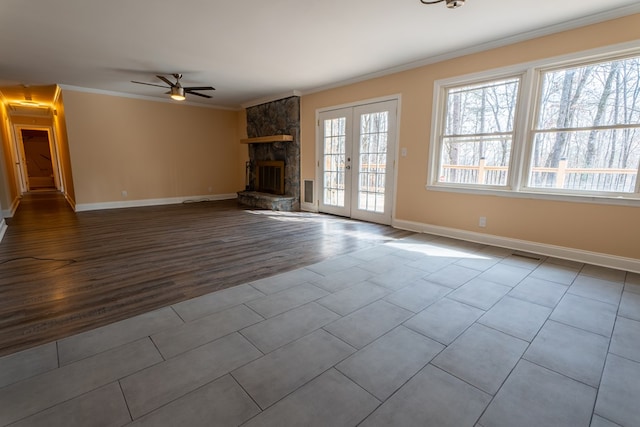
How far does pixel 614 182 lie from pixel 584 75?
120 cm

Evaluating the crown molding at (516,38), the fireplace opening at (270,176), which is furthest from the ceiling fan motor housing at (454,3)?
the fireplace opening at (270,176)

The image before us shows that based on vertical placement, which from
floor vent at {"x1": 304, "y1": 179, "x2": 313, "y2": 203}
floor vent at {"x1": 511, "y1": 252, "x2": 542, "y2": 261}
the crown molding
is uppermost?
the crown molding

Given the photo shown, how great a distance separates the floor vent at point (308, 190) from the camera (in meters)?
6.59

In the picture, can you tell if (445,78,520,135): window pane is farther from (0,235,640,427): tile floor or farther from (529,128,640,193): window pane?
(0,235,640,427): tile floor

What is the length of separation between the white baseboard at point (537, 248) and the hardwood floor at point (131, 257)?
49 cm

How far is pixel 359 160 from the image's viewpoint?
549 centimetres

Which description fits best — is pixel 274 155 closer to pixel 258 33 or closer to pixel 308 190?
pixel 308 190

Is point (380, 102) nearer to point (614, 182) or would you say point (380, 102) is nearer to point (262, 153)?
point (614, 182)

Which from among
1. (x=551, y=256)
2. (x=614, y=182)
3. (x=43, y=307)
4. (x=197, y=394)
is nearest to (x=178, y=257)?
(x=43, y=307)

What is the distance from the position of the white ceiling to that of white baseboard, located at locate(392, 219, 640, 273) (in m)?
2.42

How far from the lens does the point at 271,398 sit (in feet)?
4.60

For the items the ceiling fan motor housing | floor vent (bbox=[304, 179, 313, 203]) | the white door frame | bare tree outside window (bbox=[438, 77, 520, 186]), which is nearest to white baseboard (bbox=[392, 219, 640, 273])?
the white door frame

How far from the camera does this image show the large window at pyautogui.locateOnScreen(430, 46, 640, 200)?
303 cm

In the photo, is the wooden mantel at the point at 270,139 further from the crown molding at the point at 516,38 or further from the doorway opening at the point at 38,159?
the doorway opening at the point at 38,159
